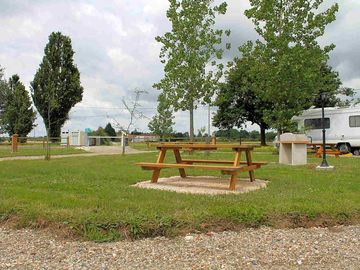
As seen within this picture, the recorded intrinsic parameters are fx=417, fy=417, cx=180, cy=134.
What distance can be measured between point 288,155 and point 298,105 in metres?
8.94

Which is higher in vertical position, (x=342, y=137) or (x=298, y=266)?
(x=342, y=137)

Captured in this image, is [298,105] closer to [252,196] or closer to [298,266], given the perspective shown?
[252,196]

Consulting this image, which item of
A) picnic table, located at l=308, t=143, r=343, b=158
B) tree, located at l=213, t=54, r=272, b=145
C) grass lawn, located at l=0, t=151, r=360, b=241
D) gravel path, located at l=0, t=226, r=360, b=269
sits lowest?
gravel path, located at l=0, t=226, r=360, b=269

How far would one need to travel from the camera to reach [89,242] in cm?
435

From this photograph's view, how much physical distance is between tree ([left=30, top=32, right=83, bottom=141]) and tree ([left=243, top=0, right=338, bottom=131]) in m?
27.0

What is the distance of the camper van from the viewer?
21.9 m

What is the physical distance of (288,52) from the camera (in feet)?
69.9

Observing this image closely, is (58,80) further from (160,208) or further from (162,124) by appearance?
(160,208)

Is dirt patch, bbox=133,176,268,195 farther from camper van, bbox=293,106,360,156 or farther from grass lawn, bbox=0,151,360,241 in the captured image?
camper van, bbox=293,106,360,156

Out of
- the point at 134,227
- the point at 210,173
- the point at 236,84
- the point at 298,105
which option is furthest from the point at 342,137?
the point at 134,227

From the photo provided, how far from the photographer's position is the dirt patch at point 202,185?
7.18m

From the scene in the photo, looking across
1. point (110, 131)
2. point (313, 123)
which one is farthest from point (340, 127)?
point (110, 131)

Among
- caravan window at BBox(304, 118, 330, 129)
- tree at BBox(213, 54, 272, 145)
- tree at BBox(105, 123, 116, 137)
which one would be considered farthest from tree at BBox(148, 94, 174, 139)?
caravan window at BBox(304, 118, 330, 129)

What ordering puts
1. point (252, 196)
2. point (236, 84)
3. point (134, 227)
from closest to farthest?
1. point (134, 227)
2. point (252, 196)
3. point (236, 84)
